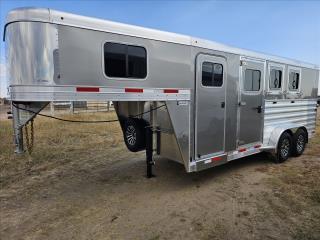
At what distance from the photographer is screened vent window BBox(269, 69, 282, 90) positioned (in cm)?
586

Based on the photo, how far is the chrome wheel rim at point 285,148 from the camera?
20.4 feet

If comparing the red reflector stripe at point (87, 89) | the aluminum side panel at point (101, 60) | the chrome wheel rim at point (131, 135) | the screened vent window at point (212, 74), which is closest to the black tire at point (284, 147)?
the screened vent window at point (212, 74)

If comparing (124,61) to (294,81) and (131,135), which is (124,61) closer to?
(131,135)

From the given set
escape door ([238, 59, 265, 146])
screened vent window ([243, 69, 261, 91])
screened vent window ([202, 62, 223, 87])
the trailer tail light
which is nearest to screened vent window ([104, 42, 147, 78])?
the trailer tail light

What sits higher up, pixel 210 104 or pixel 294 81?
pixel 294 81

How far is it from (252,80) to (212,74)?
1256 mm

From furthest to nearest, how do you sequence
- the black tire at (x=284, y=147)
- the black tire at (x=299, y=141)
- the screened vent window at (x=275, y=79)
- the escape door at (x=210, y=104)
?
the black tire at (x=299, y=141) → the black tire at (x=284, y=147) → the screened vent window at (x=275, y=79) → the escape door at (x=210, y=104)

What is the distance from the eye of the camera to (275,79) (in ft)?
19.6

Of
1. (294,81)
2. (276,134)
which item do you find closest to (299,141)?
(276,134)

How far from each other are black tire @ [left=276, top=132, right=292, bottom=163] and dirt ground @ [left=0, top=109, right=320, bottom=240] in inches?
7.4

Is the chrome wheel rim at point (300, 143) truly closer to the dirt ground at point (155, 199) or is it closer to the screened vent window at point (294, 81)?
the dirt ground at point (155, 199)

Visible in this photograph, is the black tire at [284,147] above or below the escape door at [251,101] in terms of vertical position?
below

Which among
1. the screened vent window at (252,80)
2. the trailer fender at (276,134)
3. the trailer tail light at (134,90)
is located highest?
the screened vent window at (252,80)

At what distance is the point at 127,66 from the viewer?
11.8 feet
